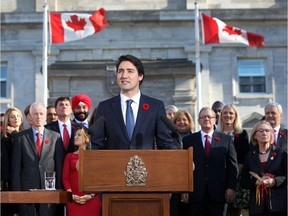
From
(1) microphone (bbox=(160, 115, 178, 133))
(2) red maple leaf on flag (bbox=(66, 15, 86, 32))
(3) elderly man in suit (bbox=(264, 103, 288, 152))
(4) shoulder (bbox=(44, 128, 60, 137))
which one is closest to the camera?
(1) microphone (bbox=(160, 115, 178, 133))

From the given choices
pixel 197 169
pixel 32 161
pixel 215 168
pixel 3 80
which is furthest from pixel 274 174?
pixel 3 80

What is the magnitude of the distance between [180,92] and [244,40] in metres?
3.61

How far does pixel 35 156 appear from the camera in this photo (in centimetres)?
852

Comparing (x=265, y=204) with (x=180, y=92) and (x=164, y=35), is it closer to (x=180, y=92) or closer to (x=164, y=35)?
(x=180, y=92)

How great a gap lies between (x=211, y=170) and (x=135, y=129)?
259 cm

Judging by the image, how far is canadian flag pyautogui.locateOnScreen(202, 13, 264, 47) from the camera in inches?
738

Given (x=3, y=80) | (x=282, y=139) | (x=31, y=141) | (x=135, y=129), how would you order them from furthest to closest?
1. (x=3, y=80)
2. (x=282, y=139)
3. (x=31, y=141)
4. (x=135, y=129)

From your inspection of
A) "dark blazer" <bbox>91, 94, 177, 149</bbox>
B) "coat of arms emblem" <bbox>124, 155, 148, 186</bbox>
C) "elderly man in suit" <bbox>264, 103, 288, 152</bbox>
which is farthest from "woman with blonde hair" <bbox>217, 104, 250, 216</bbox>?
"coat of arms emblem" <bbox>124, 155, 148, 186</bbox>

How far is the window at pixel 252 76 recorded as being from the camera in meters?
22.8

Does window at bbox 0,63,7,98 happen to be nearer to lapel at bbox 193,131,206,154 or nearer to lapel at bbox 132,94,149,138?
lapel at bbox 193,131,206,154

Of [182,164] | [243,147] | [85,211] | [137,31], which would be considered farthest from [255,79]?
[182,164]

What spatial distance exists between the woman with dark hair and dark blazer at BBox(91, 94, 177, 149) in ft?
7.87

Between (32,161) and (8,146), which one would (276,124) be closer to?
(32,161)

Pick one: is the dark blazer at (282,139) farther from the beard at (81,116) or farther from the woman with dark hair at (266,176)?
the beard at (81,116)
